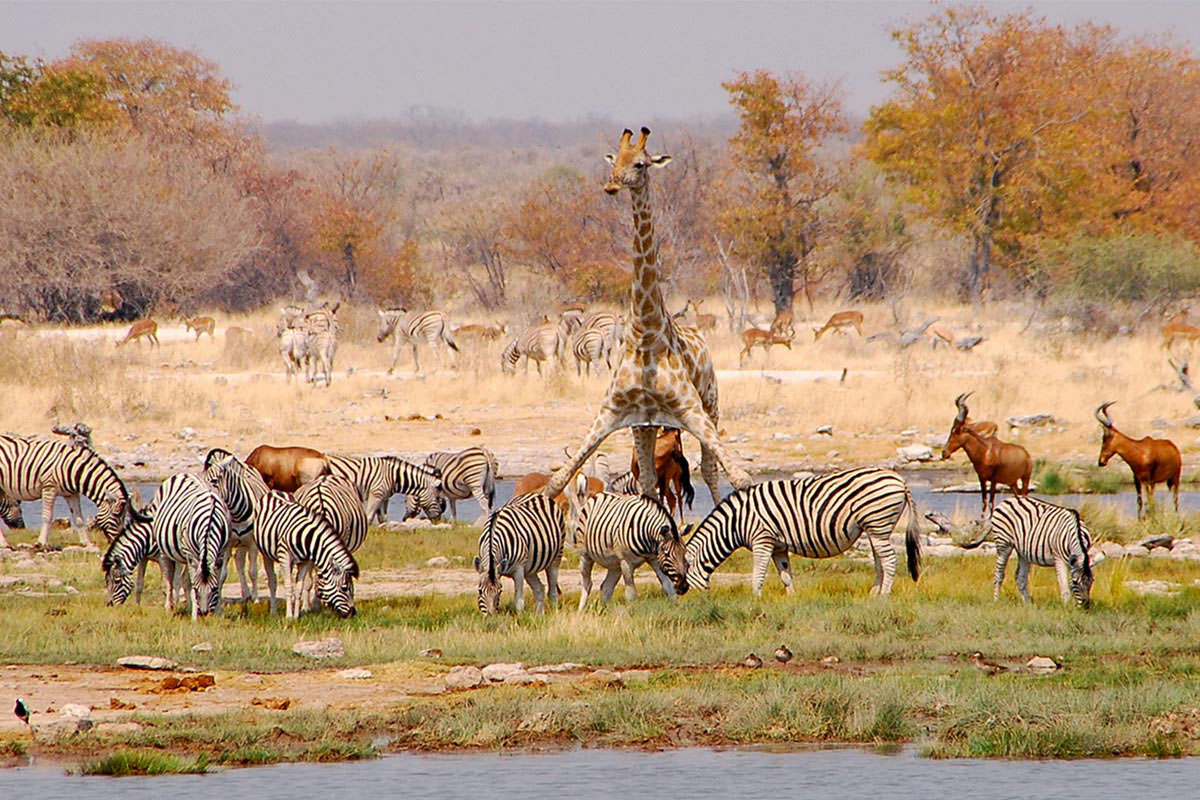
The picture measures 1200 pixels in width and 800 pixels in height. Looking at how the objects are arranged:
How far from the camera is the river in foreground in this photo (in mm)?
8625

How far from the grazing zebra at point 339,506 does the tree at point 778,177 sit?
3623cm

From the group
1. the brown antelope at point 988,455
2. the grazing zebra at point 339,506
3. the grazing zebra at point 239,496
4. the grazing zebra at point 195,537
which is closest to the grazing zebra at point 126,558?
the grazing zebra at point 195,537

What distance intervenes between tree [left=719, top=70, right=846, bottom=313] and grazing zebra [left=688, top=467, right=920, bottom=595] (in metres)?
36.5

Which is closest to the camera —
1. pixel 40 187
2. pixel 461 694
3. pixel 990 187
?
pixel 461 694

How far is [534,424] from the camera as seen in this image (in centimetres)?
2839

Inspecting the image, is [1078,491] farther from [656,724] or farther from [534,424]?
[656,724]

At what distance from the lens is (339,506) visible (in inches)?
537

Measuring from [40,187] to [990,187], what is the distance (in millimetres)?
26209

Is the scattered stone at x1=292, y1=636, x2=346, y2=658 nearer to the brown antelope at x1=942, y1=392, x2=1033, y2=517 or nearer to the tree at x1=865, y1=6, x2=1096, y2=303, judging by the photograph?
the brown antelope at x1=942, y1=392, x2=1033, y2=517

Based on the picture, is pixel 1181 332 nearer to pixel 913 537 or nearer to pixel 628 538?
pixel 913 537

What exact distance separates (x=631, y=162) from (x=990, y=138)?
38131mm

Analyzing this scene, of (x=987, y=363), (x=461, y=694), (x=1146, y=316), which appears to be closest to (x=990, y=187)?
(x=1146, y=316)

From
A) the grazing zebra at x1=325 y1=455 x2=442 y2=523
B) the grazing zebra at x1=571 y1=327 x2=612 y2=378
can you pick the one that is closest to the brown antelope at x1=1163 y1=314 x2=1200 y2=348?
the grazing zebra at x1=571 y1=327 x2=612 y2=378

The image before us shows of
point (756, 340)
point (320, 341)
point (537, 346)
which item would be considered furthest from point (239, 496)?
point (756, 340)
